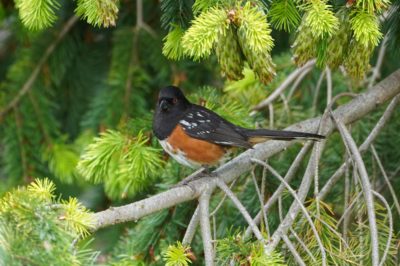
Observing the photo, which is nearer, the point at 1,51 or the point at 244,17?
the point at 244,17

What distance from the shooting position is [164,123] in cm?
295

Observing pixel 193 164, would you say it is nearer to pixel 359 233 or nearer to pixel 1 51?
pixel 359 233

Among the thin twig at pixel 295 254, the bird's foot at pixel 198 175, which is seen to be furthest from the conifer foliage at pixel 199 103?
the bird's foot at pixel 198 175

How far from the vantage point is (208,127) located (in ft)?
10.1

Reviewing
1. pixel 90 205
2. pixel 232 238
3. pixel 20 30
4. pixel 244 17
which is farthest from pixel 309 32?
pixel 90 205

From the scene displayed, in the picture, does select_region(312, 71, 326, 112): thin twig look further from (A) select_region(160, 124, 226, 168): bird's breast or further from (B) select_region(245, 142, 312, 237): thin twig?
(B) select_region(245, 142, 312, 237): thin twig

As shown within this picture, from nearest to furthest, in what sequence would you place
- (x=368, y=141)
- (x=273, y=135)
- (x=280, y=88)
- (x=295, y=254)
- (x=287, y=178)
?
(x=295, y=254) → (x=287, y=178) → (x=368, y=141) → (x=273, y=135) → (x=280, y=88)

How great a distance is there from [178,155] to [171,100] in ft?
1.13

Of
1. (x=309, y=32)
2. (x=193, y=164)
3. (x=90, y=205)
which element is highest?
(x=309, y=32)

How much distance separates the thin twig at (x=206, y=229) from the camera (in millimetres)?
2072

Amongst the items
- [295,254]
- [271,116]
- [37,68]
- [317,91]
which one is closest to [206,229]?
[295,254]

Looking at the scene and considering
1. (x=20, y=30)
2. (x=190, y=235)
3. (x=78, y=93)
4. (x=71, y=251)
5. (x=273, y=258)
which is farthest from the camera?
(x=78, y=93)

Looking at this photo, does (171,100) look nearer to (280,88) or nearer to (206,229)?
(280,88)

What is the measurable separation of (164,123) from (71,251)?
1281 mm
